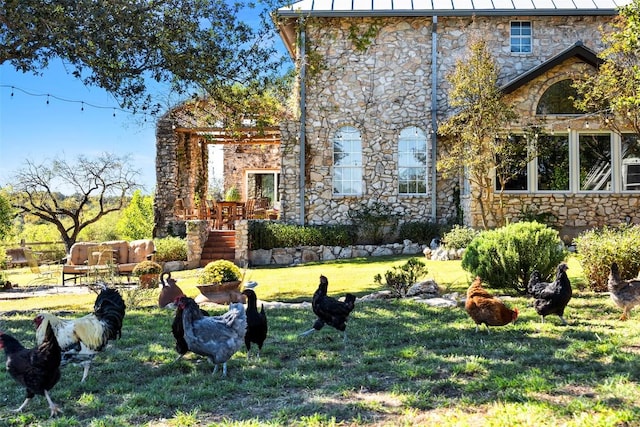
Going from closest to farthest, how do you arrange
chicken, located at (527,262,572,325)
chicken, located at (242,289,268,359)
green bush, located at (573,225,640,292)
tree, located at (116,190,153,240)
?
chicken, located at (242,289,268,359), chicken, located at (527,262,572,325), green bush, located at (573,225,640,292), tree, located at (116,190,153,240)

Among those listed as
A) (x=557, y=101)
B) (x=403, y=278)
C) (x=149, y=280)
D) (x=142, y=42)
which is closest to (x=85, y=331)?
(x=142, y=42)

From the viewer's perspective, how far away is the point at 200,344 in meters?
4.79

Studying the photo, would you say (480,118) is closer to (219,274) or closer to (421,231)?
(421,231)

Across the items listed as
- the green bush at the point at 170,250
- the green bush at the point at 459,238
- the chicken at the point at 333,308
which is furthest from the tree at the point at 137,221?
the chicken at the point at 333,308

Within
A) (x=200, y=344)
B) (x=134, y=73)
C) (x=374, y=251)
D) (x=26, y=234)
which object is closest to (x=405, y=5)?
(x=374, y=251)

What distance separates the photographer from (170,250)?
1700cm

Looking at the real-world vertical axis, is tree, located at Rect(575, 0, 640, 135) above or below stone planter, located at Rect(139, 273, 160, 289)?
above

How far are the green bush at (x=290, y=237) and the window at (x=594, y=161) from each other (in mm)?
7441

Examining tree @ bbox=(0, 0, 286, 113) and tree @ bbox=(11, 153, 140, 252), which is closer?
tree @ bbox=(0, 0, 286, 113)

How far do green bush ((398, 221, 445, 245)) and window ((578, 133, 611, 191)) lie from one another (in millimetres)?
4518

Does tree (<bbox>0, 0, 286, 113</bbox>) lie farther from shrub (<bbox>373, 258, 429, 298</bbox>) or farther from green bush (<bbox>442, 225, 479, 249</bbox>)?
green bush (<bbox>442, 225, 479, 249</bbox>)

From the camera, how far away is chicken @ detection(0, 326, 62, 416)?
13.3ft

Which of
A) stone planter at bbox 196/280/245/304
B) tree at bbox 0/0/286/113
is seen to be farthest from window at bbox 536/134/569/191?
stone planter at bbox 196/280/245/304

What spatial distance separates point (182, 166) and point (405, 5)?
32.1 ft
